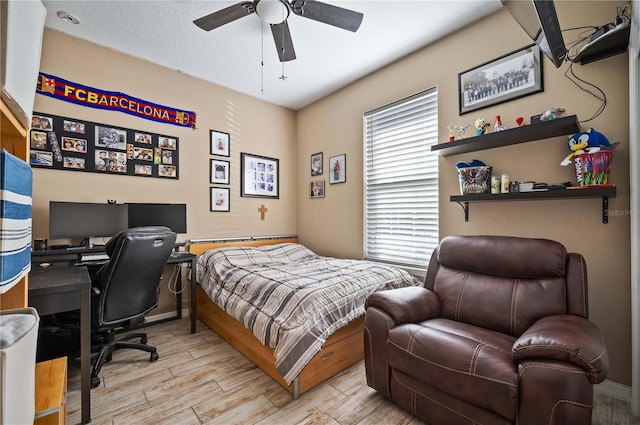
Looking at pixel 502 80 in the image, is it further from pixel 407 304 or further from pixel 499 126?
pixel 407 304

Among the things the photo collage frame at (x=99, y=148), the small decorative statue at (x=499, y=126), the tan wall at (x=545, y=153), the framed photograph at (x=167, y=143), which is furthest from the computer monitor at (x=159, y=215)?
the small decorative statue at (x=499, y=126)

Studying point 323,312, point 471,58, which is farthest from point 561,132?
point 323,312

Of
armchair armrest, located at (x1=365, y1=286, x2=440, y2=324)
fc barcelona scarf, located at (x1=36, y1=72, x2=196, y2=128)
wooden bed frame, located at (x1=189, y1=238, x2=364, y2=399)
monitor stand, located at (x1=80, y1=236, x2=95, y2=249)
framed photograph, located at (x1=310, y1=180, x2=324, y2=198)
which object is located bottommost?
wooden bed frame, located at (x1=189, y1=238, x2=364, y2=399)

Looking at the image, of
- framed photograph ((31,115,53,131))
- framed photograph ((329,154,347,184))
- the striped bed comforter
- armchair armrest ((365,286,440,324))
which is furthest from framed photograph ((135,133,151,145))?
armchair armrest ((365,286,440,324))

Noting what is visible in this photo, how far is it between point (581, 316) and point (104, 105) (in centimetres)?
426

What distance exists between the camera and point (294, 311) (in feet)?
6.27

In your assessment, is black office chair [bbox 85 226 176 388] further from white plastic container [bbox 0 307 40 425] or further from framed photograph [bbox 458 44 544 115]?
framed photograph [bbox 458 44 544 115]

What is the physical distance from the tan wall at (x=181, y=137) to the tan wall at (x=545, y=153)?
137 centimetres

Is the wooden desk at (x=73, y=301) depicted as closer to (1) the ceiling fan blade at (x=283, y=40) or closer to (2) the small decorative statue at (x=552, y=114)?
(1) the ceiling fan blade at (x=283, y=40)

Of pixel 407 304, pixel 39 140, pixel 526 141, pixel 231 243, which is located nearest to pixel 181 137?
pixel 39 140

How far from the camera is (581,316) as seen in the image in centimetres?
157

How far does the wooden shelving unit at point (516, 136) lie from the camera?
188cm

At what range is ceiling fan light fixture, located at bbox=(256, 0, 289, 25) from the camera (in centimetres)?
199

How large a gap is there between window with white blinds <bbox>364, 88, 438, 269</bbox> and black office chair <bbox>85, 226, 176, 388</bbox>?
7.18 ft
